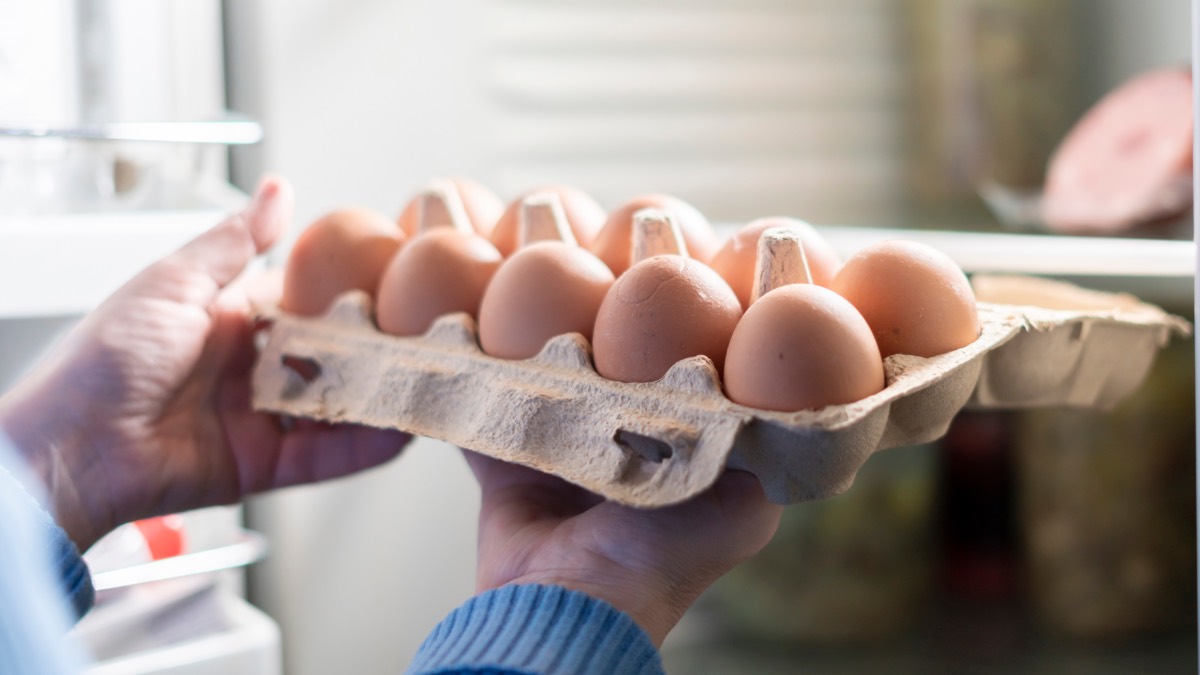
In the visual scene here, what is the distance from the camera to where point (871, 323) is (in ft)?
1.79

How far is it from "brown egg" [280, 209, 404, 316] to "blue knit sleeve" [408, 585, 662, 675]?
0.27m

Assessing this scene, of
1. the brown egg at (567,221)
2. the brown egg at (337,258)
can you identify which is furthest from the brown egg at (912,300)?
the brown egg at (337,258)

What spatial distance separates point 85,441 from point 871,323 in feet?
1.88

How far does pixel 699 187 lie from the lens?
4.36 ft

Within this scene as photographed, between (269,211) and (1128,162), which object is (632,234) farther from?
(1128,162)

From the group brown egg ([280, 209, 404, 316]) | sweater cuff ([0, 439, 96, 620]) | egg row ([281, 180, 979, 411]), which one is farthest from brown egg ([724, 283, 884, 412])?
sweater cuff ([0, 439, 96, 620])

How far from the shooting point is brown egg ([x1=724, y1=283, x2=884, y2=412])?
475 mm

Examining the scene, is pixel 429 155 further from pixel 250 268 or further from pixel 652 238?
pixel 652 238

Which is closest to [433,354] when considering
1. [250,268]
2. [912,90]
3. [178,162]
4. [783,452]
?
[783,452]

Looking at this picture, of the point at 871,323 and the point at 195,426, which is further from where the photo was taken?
the point at 195,426

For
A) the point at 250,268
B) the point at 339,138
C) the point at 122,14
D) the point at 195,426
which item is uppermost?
the point at 122,14

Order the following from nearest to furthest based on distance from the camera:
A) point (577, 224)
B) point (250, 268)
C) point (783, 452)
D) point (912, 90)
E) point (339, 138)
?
point (783, 452) → point (577, 224) → point (250, 268) → point (339, 138) → point (912, 90)

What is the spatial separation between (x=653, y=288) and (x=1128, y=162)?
25.4 inches

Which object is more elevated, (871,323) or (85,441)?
(871,323)
